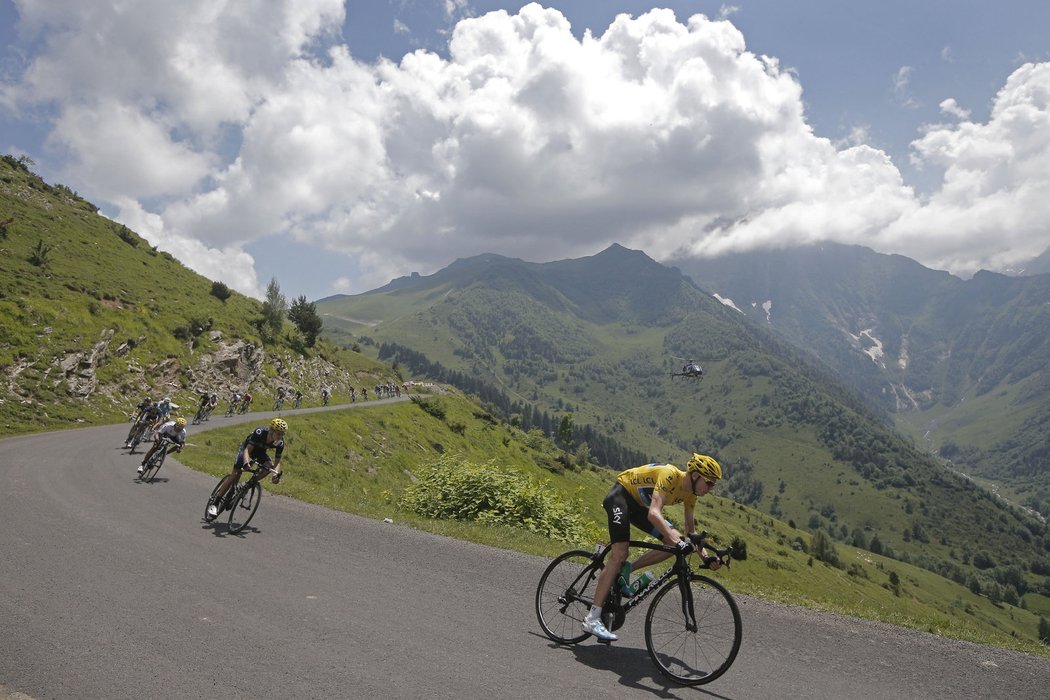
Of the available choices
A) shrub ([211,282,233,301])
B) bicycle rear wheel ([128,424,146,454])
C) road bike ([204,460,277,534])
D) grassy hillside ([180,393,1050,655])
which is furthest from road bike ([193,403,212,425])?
shrub ([211,282,233,301])

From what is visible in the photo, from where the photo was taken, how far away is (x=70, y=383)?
3778 centimetres

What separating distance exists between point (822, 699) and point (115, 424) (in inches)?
1739

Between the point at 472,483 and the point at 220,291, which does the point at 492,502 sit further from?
the point at 220,291

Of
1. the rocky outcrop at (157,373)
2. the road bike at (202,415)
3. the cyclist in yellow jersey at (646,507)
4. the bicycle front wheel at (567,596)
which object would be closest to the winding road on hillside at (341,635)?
the bicycle front wheel at (567,596)

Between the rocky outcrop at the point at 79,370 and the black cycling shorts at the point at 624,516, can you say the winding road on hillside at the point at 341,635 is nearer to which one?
the black cycling shorts at the point at 624,516

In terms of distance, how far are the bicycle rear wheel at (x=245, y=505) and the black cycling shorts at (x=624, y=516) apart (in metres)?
10.4

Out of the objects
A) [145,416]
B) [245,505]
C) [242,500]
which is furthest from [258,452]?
[145,416]

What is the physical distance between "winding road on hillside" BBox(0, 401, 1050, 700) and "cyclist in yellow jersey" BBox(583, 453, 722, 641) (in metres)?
1.01

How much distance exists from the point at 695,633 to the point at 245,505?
11975 millimetres

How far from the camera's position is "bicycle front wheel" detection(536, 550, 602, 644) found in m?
8.22

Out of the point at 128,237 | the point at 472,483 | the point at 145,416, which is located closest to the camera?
the point at 472,483

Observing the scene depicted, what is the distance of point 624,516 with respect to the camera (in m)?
7.95

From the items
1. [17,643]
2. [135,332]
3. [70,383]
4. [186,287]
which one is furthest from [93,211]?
[17,643]

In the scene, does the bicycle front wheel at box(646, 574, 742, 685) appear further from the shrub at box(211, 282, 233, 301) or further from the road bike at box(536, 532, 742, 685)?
the shrub at box(211, 282, 233, 301)
